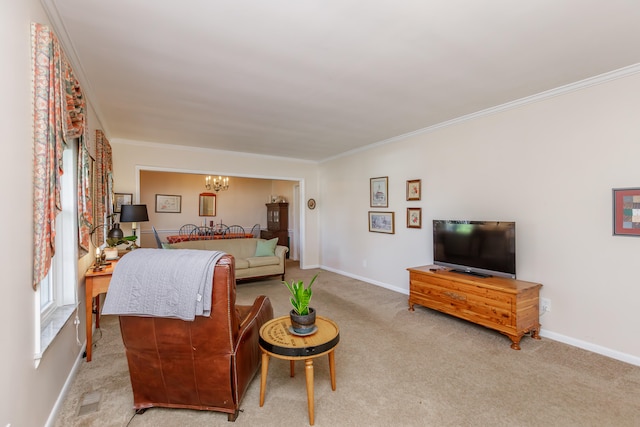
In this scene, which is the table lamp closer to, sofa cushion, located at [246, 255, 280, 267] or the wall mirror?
sofa cushion, located at [246, 255, 280, 267]

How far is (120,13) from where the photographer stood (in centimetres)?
184

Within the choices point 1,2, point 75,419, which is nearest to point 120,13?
point 1,2

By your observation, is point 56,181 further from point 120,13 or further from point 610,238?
point 610,238

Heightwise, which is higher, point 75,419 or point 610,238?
point 610,238

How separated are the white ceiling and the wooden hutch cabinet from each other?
4.45 meters

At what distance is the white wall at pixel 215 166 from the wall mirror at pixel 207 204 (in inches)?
116

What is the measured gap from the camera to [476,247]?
11.1 feet

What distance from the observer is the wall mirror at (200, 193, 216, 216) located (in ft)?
27.8

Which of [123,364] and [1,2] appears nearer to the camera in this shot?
[1,2]

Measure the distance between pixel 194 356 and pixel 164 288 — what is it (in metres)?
0.47

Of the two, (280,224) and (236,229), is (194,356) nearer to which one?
(280,224)

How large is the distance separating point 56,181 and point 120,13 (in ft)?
3.60

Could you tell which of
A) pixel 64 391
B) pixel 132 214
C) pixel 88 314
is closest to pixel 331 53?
pixel 88 314

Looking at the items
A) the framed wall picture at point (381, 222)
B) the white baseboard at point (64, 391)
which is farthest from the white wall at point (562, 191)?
the white baseboard at point (64, 391)
